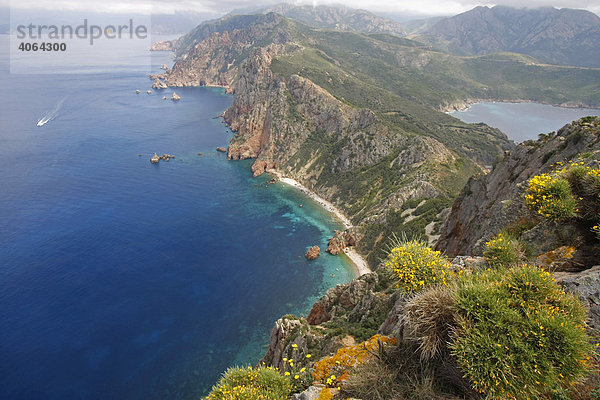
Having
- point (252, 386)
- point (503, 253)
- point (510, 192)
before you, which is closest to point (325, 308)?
point (510, 192)

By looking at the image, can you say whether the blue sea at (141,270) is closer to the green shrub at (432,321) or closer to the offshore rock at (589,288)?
the green shrub at (432,321)

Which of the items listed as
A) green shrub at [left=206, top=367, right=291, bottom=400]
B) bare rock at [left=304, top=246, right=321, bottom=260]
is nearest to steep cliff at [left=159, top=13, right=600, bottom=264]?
bare rock at [left=304, top=246, right=321, bottom=260]

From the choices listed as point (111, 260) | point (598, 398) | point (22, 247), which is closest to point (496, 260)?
point (598, 398)

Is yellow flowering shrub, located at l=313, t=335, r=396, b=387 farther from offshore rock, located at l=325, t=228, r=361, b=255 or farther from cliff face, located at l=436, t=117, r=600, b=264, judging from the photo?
offshore rock, located at l=325, t=228, r=361, b=255

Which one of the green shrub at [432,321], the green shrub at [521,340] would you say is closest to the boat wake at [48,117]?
the green shrub at [432,321]

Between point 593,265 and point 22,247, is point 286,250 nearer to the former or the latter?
point 22,247

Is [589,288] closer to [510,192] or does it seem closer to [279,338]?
[510,192]
